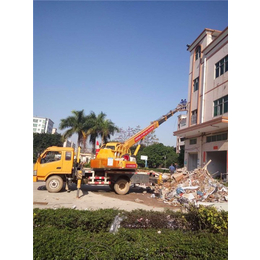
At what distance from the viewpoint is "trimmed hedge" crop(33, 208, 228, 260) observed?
2.92 metres

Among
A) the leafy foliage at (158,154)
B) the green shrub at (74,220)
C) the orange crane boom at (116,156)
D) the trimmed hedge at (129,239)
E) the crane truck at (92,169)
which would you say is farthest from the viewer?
the leafy foliage at (158,154)

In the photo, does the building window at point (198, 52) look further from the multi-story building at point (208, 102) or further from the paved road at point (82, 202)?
the paved road at point (82, 202)

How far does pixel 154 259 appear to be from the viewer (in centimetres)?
294

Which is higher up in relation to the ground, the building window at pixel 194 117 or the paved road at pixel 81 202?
the building window at pixel 194 117

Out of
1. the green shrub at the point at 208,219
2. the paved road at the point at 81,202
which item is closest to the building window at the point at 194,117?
the paved road at the point at 81,202

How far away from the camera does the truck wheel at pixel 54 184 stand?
10312 millimetres

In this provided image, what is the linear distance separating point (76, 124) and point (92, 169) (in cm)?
1566

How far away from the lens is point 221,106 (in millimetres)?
15633

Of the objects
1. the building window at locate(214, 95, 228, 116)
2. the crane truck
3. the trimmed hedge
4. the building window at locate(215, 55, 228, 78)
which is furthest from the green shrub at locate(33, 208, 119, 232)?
the building window at locate(215, 55, 228, 78)

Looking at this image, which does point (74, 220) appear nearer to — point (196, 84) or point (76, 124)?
point (196, 84)

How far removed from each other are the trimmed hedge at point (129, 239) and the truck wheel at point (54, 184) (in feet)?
20.7

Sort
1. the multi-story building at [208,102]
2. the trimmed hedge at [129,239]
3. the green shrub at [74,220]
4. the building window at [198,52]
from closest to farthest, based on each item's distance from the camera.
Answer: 1. the trimmed hedge at [129,239]
2. the green shrub at [74,220]
3. the multi-story building at [208,102]
4. the building window at [198,52]

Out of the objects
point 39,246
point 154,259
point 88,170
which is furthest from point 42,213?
point 88,170

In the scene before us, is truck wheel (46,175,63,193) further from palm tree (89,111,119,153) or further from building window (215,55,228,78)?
palm tree (89,111,119,153)
